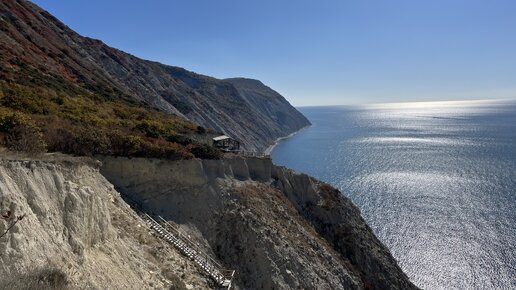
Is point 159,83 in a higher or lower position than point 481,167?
higher

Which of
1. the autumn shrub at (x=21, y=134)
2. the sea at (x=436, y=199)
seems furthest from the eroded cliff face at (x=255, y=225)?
the sea at (x=436, y=199)

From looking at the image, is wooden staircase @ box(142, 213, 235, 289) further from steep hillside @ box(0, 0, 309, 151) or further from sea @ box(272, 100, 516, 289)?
sea @ box(272, 100, 516, 289)

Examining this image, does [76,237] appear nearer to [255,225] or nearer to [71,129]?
[71,129]

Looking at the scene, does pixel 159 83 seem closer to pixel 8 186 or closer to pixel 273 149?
pixel 273 149

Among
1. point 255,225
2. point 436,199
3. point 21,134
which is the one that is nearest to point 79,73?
point 21,134

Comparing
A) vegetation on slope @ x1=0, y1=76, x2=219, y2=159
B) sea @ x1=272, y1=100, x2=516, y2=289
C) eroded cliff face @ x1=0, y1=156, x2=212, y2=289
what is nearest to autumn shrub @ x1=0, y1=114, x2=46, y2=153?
vegetation on slope @ x1=0, y1=76, x2=219, y2=159

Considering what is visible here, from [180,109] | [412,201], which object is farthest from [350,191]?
[180,109]
